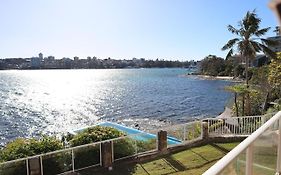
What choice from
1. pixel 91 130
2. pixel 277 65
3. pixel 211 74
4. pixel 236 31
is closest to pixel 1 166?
pixel 91 130

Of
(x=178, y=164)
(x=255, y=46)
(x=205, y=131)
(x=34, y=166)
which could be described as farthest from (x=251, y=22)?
(x=34, y=166)

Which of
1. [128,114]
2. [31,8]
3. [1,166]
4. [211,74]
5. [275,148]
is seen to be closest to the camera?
[275,148]

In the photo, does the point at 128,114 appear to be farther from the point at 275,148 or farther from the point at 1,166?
the point at 275,148

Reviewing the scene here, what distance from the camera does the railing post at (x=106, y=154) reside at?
956 centimetres

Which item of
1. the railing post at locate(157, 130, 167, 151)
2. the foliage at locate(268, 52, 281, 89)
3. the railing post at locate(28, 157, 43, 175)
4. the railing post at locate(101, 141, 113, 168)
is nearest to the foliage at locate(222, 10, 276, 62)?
the foliage at locate(268, 52, 281, 89)

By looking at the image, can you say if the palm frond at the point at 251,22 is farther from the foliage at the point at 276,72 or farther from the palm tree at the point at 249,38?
the foliage at the point at 276,72

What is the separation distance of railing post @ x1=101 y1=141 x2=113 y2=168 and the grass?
250mm

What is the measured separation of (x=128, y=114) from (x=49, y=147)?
30.0 metres

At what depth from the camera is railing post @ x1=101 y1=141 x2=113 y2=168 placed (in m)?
9.56

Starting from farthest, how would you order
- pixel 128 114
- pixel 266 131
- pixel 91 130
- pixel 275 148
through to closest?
1. pixel 128 114
2. pixel 91 130
3. pixel 275 148
4. pixel 266 131

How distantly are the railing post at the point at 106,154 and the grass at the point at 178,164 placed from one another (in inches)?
9.8

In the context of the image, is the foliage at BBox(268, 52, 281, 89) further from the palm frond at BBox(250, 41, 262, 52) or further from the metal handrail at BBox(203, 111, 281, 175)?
the metal handrail at BBox(203, 111, 281, 175)

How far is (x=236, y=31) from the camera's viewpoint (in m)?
22.4

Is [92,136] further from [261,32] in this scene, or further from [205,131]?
[261,32]
